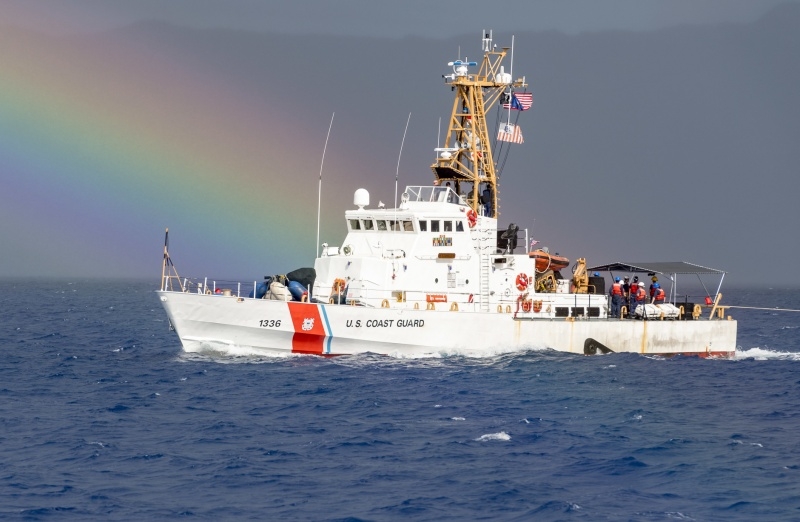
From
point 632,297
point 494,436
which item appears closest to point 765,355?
point 632,297

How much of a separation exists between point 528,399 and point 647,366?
32.5 ft

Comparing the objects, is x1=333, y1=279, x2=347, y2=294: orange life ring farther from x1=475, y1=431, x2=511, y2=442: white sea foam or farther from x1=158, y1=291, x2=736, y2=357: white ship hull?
x1=475, y1=431, x2=511, y2=442: white sea foam

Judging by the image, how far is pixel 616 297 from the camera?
43.1 m

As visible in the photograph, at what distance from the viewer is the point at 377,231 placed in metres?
40.1

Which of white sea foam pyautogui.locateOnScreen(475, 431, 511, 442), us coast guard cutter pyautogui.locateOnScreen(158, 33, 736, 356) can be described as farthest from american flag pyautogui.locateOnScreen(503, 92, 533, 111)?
white sea foam pyautogui.locateOnScreen(475, 431, 511, 442)

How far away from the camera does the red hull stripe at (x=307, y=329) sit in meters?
36.5

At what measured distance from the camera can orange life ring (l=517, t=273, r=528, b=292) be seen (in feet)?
135

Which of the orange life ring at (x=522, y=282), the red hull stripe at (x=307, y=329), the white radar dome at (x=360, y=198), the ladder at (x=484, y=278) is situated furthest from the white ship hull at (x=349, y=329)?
the white radar dome at (x=360, y=198)

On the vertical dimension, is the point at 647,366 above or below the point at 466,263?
below

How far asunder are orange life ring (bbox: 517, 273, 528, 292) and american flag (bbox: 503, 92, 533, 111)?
767 centimetres

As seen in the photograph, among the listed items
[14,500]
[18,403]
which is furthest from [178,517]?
[18,403]

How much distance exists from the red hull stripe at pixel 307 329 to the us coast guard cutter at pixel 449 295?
45mm

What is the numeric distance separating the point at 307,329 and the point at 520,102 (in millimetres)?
14491

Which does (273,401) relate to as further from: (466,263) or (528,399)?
(466,263)
